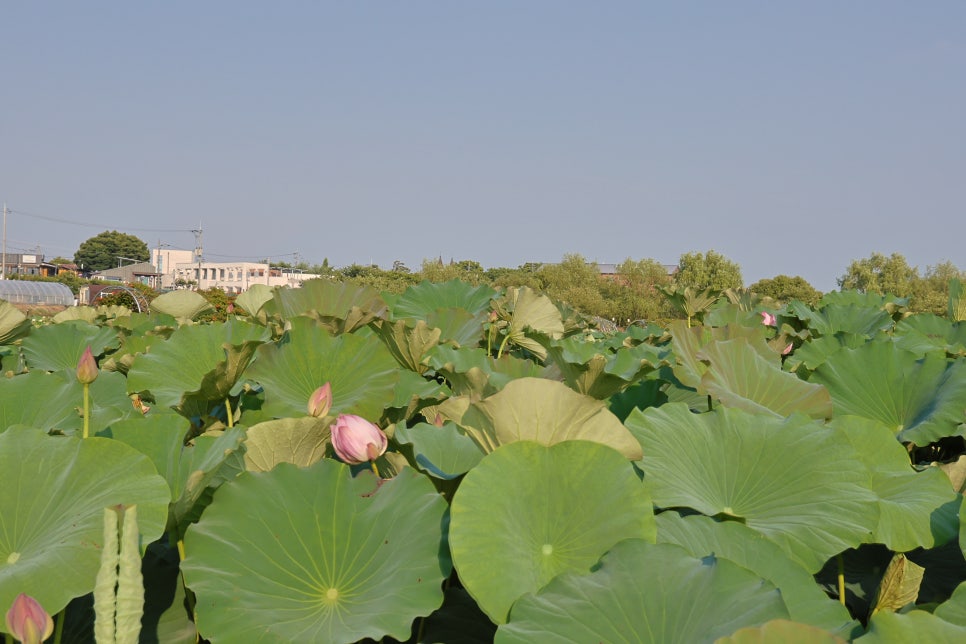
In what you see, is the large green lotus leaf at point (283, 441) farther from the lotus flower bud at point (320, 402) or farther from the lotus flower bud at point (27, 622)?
the lotus flower bud at point (27, 622)

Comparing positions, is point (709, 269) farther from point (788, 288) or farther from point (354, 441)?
point (354, 441)

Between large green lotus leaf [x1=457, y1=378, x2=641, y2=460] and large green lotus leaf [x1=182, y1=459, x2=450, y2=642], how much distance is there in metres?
0.10

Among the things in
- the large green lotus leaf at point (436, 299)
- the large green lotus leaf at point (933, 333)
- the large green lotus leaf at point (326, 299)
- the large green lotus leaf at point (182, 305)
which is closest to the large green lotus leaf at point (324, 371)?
the large green lotus leaf at point (326, 299)

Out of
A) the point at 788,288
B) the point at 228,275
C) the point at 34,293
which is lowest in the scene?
the point at 228,275

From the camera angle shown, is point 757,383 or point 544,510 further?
point 757,383

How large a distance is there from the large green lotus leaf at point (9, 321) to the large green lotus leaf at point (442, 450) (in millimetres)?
1841

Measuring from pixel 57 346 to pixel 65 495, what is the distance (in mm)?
1827

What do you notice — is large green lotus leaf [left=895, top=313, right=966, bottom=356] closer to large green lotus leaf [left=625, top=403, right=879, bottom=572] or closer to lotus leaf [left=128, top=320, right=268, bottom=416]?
large green lotus leaf [left=625, top=403, right=879, bottom=572]

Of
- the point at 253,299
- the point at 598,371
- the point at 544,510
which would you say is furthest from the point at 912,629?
the point at 253,299

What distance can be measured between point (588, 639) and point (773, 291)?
42362 mm

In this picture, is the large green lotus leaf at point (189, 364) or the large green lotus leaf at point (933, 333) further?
the large green lotus leaf at point (933, 333)

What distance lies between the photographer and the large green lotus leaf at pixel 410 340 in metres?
1.64

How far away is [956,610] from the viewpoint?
0.64m

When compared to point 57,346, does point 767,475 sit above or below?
above
